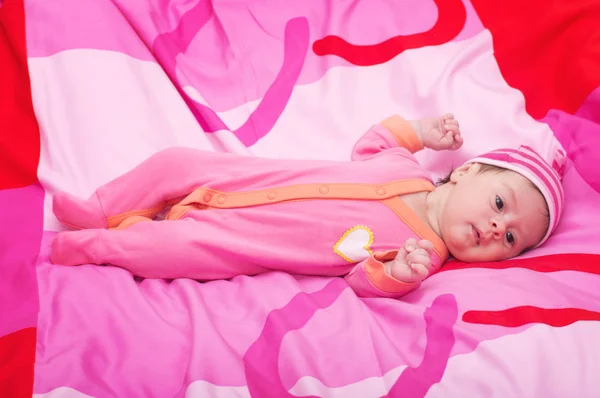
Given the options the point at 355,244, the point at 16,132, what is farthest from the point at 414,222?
the point at 16,132

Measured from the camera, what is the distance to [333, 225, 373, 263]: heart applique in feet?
4.00

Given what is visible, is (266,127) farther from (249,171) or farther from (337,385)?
(337,385)

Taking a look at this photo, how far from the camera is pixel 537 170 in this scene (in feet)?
4.09

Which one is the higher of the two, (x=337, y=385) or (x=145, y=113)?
(x=145, y=113)

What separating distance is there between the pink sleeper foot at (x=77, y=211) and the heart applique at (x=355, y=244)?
491mm

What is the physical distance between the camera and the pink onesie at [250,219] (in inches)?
46.5

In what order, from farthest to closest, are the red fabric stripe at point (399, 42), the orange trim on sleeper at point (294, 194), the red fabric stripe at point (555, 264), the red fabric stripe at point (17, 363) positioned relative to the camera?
the red fabric stripe at point (399, 42)
the orange trim on sleeper at point (294, 194)
the red fabric stripe at point (555, 264)
the red fabric stripe at point (17, 363)

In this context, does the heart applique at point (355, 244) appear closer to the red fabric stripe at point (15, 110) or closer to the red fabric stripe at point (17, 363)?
the red fabric stripe at point (17, 363)

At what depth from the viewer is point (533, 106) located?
4.94 ft

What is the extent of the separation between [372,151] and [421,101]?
0.74 ft

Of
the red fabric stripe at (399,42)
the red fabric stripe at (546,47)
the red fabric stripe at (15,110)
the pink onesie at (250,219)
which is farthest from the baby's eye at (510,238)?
the red fabric stripe at (15,110)

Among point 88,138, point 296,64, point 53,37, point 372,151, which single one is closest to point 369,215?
point 372,151

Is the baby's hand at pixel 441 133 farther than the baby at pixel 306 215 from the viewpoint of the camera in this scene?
Yes

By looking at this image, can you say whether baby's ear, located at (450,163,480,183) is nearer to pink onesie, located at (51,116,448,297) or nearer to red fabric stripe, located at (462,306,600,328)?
pink onesie, located at (51,116,448,297)
